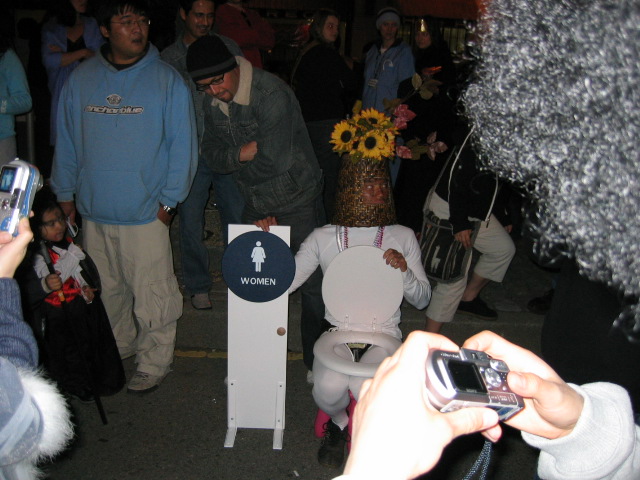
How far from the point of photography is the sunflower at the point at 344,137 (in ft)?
10.2

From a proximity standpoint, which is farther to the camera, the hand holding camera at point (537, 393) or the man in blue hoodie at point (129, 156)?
the man in blue hoodie at point (129, 156)

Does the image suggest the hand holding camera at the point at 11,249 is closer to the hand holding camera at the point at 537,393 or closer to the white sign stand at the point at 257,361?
the hand holding camera at the point at 537,393

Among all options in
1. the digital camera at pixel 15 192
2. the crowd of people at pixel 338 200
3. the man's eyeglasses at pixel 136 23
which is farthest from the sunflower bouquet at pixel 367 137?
the digital camera at pixel 15 192

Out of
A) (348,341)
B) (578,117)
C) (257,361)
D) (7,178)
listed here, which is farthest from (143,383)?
(578,117)

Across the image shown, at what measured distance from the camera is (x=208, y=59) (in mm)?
2979

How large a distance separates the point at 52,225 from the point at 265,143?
1.31 metres

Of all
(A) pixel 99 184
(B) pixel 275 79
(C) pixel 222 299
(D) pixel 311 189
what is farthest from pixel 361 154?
(C) pixel 222 299

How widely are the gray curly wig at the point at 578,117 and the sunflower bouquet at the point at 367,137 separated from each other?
76.1 inches

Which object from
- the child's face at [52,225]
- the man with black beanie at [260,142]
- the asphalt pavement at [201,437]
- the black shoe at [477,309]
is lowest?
the asphalt pavement at [201,437]

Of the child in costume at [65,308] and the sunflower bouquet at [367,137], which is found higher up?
the sunflower bouquet at [367,137]

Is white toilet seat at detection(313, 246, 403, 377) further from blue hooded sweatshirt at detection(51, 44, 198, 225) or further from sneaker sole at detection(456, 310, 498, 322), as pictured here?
sneaker sole at detection(456, 310, 498, 322)

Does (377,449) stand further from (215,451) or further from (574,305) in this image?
(215,451)

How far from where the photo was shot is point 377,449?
914 millimetres

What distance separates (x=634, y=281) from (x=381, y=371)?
0.48 m
